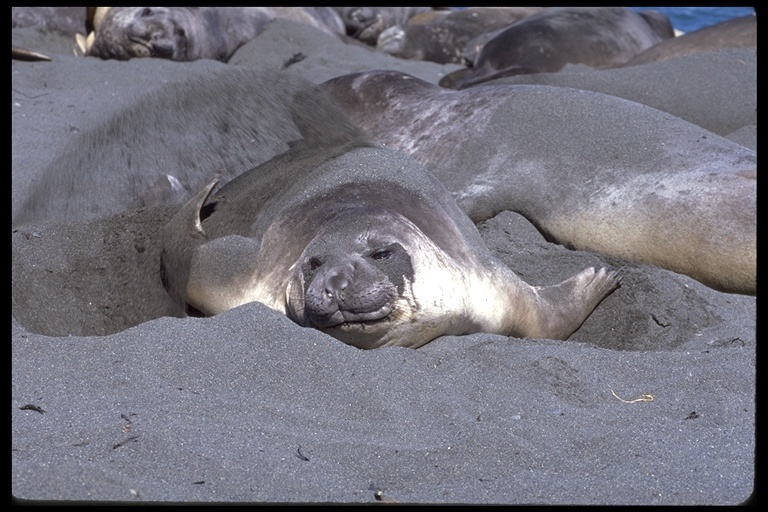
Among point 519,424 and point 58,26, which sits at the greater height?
point 519,424

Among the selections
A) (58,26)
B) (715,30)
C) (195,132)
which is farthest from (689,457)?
(58,26)

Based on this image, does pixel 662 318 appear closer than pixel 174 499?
No

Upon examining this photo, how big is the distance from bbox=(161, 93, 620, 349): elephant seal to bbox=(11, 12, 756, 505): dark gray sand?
0.40 feet

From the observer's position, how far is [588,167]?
200 inches

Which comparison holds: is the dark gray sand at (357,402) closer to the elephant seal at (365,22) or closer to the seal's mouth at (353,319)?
the seal's mouth at (353,319)

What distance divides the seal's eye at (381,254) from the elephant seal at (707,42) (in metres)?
4.96

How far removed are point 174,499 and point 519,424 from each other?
1014 mm

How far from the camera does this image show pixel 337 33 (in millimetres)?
9977

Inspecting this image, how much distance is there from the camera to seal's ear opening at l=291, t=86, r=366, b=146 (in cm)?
521

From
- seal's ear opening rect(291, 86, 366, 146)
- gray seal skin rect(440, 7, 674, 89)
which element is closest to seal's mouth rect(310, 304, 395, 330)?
seal's ear opening rect(291, 86, 366, 146)

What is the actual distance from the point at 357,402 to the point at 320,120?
9.06 ft

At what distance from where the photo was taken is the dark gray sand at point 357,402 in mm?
2439

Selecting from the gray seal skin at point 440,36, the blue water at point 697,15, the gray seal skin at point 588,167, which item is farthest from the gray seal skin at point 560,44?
the blue water at point 697,15
